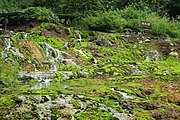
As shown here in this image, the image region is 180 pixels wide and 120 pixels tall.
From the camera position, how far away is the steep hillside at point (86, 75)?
8.77 metres

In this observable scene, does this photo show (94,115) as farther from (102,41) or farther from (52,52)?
(102,41)

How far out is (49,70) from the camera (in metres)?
13.4

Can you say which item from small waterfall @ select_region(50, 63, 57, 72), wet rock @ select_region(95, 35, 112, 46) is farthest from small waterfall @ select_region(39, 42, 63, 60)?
wet rock @ select_region(95, 35, 112, 46)

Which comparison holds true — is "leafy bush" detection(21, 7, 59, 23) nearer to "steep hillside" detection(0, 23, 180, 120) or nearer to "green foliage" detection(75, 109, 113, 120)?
"steep hillside" detection(0, 23, 180, 120)

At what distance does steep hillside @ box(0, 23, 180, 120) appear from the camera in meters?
8.77

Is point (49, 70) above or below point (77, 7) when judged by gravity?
below

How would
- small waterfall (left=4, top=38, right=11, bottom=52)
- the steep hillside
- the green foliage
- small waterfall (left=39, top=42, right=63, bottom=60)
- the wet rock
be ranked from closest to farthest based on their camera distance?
the green foliage → the steep hillside → small waterfall (left=4, top=38, right=11, bottom=52) → small waterfall (left=39, top=42, right=63, bottom=60) → the wet rock

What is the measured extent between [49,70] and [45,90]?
3.86 m

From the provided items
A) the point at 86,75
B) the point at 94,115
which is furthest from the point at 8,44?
the point at 94,115

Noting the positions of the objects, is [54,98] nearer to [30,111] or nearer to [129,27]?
[30,111]

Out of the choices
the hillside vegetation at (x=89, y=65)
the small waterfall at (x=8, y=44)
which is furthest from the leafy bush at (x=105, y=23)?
the small waterfall at (x=8, y=44)

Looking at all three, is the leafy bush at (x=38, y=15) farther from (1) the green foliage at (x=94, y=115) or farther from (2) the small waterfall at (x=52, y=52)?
(1) the green foliage at (x=94, y=115)

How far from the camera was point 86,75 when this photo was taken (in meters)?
13.0

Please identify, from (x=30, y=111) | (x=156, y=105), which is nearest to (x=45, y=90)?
(x=30, y=111)
